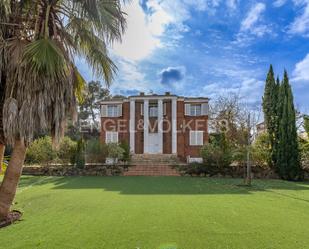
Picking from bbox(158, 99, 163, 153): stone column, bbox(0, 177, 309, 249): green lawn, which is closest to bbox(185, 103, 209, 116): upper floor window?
bbox(158, 99, 163, 153): stone column

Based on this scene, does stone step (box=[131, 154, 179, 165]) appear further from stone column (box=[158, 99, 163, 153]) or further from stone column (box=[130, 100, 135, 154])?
stone column (box=[130, 100, 135, 154])

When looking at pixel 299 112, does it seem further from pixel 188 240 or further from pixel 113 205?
pixel 188 240

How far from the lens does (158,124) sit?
31891mm

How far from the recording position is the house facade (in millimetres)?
31578

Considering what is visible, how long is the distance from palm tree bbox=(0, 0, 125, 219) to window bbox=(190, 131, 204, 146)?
948 inches

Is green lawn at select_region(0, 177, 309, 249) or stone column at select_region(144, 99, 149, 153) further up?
stone column at select_region(144, 99, 149, 153)

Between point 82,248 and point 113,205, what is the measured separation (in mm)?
4294

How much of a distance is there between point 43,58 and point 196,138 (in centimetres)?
2629

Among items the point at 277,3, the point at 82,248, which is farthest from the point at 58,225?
the point at 277,3

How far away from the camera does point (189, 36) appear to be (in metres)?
17.1

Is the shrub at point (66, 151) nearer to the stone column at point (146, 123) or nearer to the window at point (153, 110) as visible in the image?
the stone column at point (146, 123)

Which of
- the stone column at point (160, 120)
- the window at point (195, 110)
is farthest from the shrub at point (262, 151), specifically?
the stone column at point (160, 120)

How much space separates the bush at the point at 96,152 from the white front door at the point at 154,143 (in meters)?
7.16

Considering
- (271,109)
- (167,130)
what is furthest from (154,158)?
(271,109)
